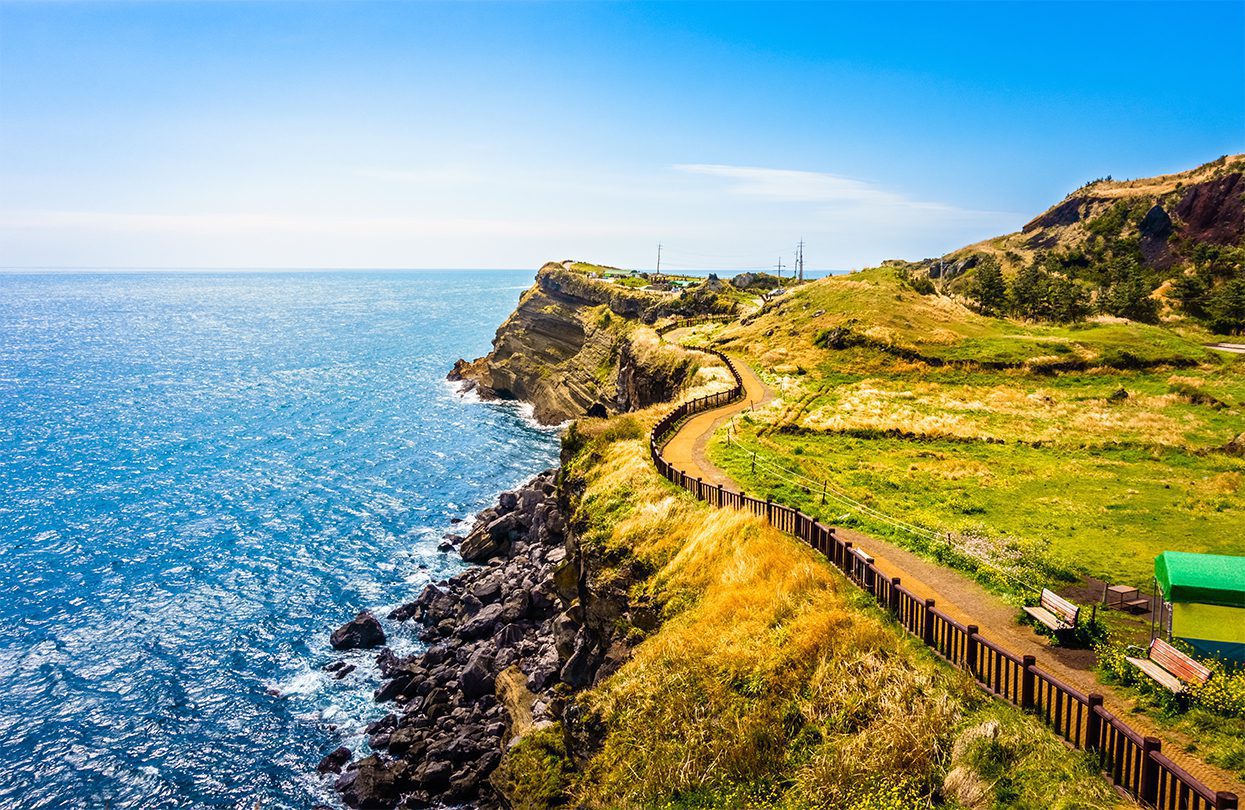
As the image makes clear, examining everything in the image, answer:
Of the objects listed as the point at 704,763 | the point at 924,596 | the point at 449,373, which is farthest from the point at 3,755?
the point at 449,373

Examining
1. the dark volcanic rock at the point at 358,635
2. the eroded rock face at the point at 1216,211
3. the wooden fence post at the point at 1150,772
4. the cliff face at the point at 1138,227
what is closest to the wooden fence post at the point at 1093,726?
the wooden fence post at the point at 1150,772

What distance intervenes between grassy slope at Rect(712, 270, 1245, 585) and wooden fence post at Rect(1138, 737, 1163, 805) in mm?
9430

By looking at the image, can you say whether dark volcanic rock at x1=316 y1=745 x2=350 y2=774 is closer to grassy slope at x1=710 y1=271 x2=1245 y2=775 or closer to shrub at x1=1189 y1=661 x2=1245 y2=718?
grassy slope at x1=710 y1=271 x2=1245 y2=775

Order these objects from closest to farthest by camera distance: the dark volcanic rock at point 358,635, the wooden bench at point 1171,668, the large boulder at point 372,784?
the wooden bench at point 1171,668 < the large boulder at point 372,784 < the dark volcanic rock at point 358,635

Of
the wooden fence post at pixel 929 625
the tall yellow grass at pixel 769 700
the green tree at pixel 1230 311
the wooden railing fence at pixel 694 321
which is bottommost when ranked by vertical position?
the tall yellow grass at pixel 769 700

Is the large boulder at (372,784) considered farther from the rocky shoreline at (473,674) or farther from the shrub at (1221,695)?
the shrub at (1221,695)

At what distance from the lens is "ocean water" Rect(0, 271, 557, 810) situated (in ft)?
97.3

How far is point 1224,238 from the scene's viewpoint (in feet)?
336

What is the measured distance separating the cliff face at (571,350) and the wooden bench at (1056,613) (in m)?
49.4

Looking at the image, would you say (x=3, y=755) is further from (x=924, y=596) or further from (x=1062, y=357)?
(x=1062, y=357)

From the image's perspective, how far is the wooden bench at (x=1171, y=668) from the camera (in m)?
12.2

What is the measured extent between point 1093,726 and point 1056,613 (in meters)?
4.86

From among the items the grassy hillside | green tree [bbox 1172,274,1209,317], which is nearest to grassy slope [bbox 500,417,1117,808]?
the grassy hillside

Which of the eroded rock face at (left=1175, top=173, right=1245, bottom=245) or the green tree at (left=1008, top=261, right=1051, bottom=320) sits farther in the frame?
the eroded rock face at (left=1175, top=173, right=1245, bottom=245)
